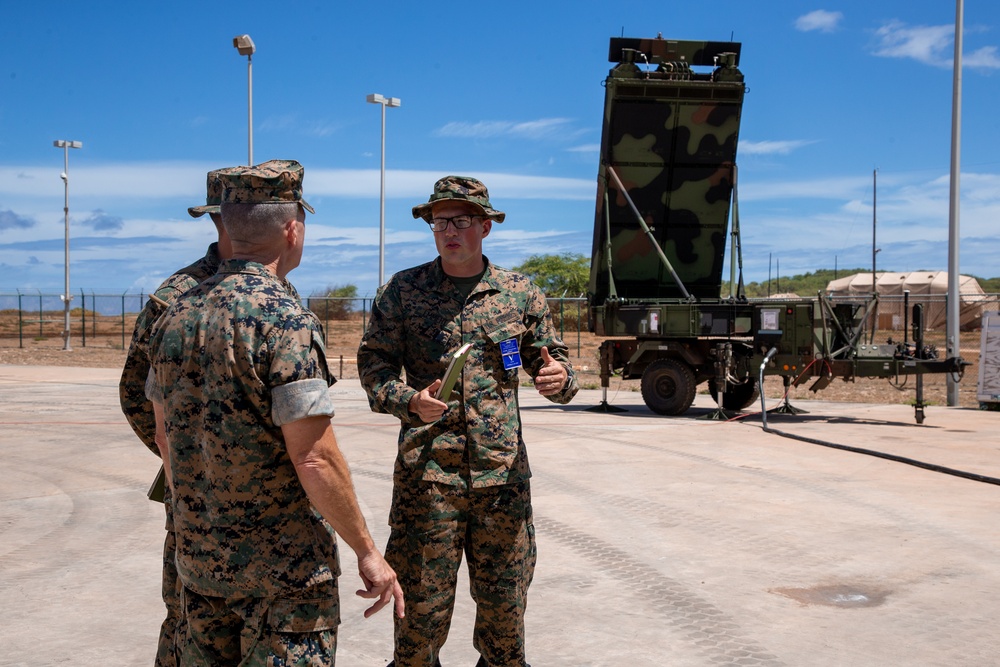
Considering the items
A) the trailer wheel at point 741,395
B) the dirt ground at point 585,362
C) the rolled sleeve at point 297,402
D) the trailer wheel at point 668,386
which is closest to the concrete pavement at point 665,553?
the rolled sleeve at point 297,402

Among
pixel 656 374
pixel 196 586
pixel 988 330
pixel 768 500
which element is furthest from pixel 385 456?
pixel 988 330

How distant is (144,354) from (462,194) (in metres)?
1.20

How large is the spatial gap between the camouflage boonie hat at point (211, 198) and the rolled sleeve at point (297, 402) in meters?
0.90

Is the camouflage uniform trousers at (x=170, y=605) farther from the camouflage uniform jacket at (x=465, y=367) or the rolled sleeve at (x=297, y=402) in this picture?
the rolled sleeve at (x=297, y=402)

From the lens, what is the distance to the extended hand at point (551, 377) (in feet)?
11.5

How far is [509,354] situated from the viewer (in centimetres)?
357

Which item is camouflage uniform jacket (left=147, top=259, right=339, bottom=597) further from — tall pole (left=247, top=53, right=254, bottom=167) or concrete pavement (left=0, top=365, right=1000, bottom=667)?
tall pole (left=247, top=53, right=254, bottom=167)

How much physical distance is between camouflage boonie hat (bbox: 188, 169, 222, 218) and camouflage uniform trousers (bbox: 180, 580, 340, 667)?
1264 mm

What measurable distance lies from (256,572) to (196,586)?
0.60 ft

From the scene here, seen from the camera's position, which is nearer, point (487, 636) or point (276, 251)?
point (276, 251)

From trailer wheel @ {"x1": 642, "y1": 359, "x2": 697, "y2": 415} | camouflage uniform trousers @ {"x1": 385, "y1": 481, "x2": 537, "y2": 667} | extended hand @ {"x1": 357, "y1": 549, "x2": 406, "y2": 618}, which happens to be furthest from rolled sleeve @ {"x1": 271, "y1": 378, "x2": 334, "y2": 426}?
trailer wheel @ {"x1": 642, "y1": 359, "x2": 697, "y2": 415}

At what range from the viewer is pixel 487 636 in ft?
11.3

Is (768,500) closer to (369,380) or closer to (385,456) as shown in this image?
(385,456)

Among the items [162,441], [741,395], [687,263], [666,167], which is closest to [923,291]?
[741,395]
